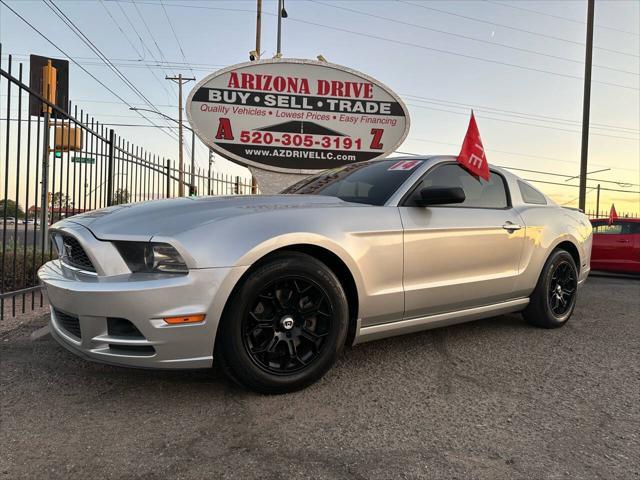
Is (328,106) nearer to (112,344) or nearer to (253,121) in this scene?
(253,121)

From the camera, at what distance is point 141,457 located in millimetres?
1997

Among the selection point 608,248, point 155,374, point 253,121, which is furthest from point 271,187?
point 608,248

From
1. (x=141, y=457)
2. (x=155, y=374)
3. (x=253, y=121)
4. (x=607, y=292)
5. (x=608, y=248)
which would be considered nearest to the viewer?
(x=141, y=457)

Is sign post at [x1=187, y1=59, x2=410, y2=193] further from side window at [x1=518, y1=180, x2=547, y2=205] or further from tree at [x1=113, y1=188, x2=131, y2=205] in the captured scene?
side window at [x1=518, y1=180, x2=547, y2=205]

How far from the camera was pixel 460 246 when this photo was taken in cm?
342

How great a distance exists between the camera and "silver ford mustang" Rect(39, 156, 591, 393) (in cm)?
237

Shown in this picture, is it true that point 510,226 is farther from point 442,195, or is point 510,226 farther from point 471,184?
point 442,195

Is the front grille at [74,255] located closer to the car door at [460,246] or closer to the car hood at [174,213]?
the car hood at [174,213]

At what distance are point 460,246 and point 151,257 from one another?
2.19m

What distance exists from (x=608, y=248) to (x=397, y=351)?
8174 millimetres

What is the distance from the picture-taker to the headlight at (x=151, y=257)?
7.80 feet

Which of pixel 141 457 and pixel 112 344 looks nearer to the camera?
pixel 141 457

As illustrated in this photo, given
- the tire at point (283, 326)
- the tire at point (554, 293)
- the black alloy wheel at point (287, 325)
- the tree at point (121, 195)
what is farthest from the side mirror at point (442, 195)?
the tree at point (121, 195)

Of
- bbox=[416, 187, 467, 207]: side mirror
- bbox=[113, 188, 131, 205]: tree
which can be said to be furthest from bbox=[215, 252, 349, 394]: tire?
bbox=[113, 188, 131, 205]: tree
